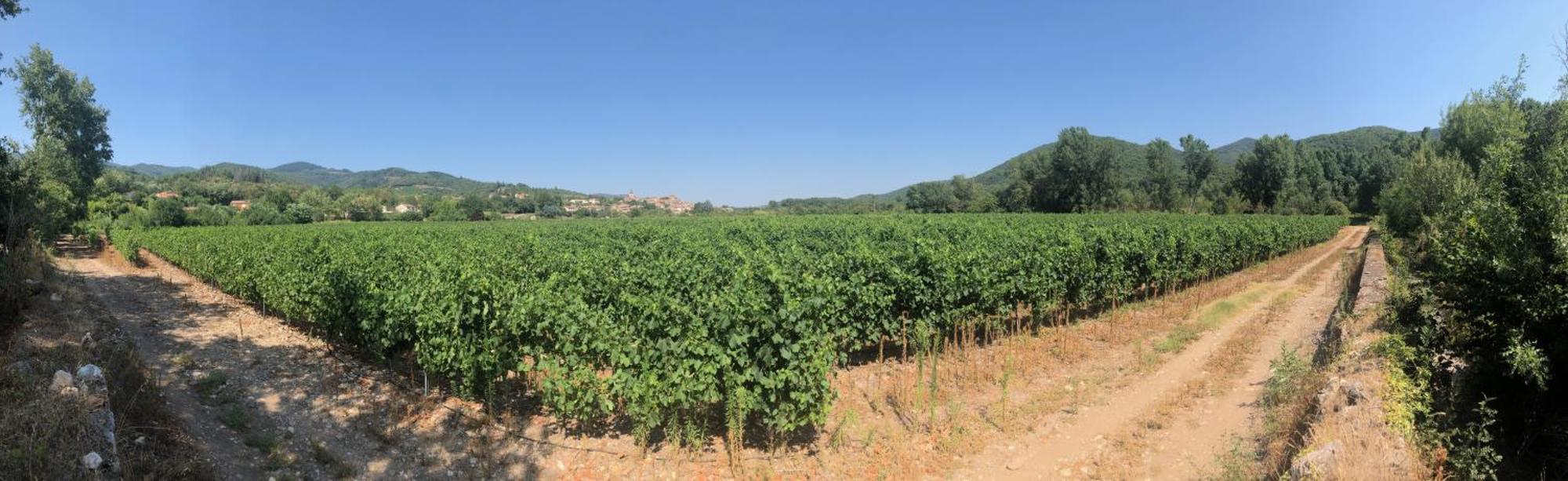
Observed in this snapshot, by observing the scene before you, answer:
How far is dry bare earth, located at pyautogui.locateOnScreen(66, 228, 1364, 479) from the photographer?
6152 millimetres

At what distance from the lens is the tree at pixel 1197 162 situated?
94.4 meters

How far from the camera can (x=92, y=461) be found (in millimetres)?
4176

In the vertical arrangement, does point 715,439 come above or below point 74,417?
below

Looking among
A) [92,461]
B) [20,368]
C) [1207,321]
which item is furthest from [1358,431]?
[20,368]

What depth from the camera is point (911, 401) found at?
25.7ft

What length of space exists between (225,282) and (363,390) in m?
14.5

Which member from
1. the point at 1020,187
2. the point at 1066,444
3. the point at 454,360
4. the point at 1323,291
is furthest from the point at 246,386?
the point at 1020,187

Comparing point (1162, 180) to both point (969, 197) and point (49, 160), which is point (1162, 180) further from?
point (49, 160)

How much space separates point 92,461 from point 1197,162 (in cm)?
12282

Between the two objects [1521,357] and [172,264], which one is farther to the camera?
[172,264]

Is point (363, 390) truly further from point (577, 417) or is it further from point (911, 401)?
point (911, 401)

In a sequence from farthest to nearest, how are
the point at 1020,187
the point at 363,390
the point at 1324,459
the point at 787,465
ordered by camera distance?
the point at 1020,187, the point at 363,390, the point at 787,465, the point at 1324,459

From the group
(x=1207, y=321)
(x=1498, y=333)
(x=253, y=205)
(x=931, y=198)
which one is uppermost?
(x=931, y=198)

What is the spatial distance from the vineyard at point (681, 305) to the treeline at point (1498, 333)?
18.7 ft
